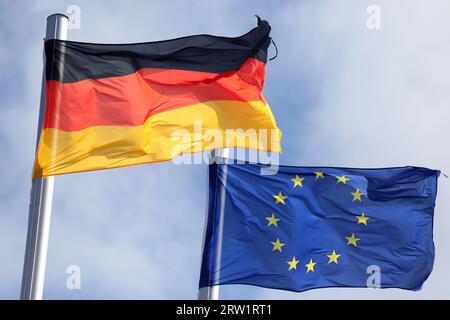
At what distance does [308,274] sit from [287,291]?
23.5 inches

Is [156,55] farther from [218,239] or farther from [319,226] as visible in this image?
[319,226]

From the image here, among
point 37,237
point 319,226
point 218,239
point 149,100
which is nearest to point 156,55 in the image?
point 149,100

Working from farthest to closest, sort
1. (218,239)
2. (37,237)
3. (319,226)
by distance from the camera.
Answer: (319,226) < (218,239) < (37,237)

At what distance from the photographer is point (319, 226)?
880 inches

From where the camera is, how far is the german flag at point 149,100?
56.2ft

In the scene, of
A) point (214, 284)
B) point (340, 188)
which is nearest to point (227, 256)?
point (214, 284)

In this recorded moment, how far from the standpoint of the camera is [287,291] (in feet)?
71.1

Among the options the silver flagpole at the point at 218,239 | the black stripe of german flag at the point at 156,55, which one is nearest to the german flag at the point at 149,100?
the black stripe of german flag at the point at 156,55

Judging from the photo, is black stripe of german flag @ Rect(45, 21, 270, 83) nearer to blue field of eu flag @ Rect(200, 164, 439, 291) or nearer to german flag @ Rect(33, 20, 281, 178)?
Result: german flag @ Rect(33, 20, 281, 178)

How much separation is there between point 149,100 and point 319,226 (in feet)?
18.5

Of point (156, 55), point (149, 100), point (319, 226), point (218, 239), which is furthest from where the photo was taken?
point (319, 226)

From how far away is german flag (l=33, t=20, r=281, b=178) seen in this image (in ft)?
56.2
